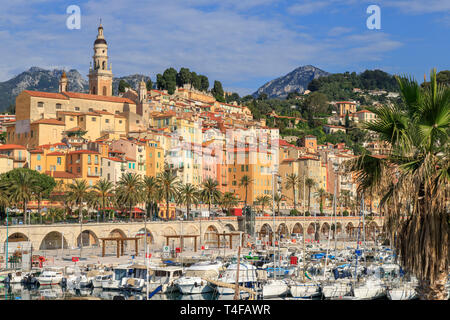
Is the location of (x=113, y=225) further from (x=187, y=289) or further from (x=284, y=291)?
(x=284, y=291)

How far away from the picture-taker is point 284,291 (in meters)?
42.4

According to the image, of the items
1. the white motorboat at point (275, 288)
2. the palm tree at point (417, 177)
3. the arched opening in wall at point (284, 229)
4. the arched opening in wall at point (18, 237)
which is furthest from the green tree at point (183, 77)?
the palm tree at point (417, 177)

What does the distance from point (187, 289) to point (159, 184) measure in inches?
1534

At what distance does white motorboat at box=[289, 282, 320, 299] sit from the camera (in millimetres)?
41906

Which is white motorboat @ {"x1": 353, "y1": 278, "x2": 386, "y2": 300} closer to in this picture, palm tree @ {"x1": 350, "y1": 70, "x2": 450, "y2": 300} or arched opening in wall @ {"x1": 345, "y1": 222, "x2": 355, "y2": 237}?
palm tree @ {"x1": 350, "y1": 70, "x2": 450, "y2": 300}

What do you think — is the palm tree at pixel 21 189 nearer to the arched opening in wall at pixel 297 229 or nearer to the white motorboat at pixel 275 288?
the white motorboat at pixel 275 288

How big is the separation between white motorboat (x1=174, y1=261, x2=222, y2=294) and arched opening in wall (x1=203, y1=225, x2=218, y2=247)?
38190 mm

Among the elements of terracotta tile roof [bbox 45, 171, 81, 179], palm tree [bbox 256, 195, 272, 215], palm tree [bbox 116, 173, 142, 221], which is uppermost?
terracotta tile roof [bbox 45, 171, 81, 179]

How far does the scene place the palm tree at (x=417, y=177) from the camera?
923 cm

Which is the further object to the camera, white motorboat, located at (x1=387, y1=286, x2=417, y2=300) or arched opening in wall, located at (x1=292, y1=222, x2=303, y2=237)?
arched opening in wall, located at (x1=292, y1=222, x2=303, y2=237)

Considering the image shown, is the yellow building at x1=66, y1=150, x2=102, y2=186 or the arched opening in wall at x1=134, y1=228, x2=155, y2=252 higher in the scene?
the yellow building at x1=66, y1=150, x2=102, y2=186

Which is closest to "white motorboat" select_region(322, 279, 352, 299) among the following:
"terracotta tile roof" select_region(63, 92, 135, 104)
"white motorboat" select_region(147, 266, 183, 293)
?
"white motorboat" select_region(147, 266, 183, 293)

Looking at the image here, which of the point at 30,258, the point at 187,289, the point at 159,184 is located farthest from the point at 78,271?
the point at 159,184
